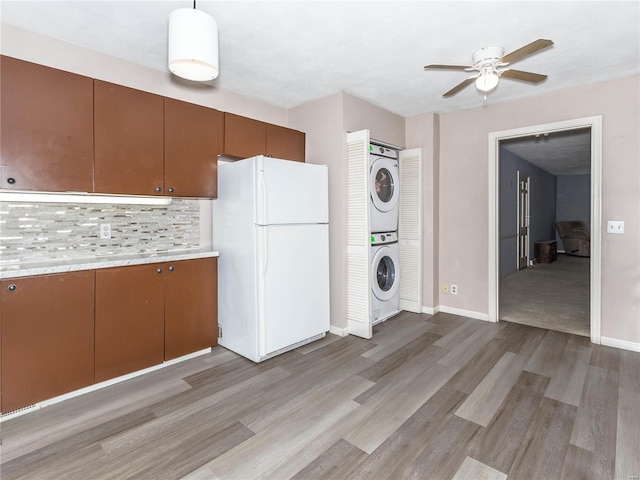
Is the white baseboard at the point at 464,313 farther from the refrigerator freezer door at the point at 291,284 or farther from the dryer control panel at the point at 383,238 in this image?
the refrigerator freezer door at the point at 291,284

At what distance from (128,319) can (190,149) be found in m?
1.42

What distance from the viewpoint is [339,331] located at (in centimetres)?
343

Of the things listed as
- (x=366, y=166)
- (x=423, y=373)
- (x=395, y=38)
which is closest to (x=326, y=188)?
(x=366, y=166)

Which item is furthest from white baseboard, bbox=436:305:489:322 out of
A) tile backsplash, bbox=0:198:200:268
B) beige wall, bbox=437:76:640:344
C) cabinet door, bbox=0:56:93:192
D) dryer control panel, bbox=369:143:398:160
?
cabinet door, bbox=0:56:93:192

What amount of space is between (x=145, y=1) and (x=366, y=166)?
82.5 inches

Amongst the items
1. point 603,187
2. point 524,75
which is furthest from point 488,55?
point 603,187

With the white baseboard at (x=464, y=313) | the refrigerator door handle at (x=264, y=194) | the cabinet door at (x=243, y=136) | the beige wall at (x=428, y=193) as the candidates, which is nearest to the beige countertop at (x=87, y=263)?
the refrigerator door handle at (x=264, y=194)

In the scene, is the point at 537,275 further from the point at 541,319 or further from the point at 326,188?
the point at 326,188

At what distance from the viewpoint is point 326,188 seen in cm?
325

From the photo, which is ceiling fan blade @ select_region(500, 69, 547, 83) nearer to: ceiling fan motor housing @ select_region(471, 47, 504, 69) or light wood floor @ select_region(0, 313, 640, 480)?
ceiling fan motor housing @ select_region(471, 47, 504, 69)

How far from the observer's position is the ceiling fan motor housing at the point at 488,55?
2.37 m

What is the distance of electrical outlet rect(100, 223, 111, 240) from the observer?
2.60 metres

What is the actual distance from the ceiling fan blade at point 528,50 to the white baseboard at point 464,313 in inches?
109

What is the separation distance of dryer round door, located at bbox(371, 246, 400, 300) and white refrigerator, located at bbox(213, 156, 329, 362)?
0.76 meters
